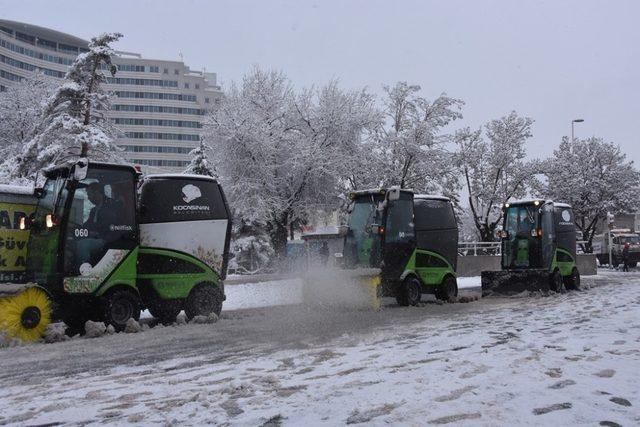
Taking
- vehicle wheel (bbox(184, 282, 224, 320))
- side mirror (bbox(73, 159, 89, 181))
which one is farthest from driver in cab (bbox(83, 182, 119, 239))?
vehicle wheel (bbox(184, 282, 224, 320))

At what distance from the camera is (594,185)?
155 feet

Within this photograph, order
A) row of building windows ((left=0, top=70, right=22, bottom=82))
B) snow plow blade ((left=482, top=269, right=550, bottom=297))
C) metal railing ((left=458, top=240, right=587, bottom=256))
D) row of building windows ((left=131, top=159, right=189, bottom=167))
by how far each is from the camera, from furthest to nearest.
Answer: row of building windows ((left=131, top=159, right=189, bottom=167)), row of building windows ((left=0, top=70, right=22, bottom=82)), metal railing ((left=458, top=240, right=587, bottom=256)), snow plow blade ((left=482, top=269, right=550, bottom=297))

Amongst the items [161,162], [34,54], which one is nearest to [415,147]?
[161,162]

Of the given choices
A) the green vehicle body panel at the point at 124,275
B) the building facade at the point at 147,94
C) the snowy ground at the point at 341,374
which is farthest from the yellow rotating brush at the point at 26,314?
the building facade at the point at 147,94

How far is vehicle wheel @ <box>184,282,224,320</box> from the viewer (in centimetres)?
1151

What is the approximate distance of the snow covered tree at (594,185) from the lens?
46.8 meters

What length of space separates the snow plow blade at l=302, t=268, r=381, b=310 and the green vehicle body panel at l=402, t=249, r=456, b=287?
1226 millimetres

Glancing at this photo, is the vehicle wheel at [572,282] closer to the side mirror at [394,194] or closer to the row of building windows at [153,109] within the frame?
the side mirror at [394,194]

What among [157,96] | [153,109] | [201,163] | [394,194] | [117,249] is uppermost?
[157,96]

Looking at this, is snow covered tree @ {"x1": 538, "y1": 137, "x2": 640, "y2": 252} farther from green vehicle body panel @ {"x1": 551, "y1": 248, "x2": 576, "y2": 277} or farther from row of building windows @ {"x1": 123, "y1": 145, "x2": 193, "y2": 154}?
row of building windows @ {"x1": 123, "y1": 145, "x2": 193, "y2": 154}

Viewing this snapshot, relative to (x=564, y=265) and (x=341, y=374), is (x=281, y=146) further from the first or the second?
(x=341, y=374)

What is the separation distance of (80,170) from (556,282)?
13.8 m

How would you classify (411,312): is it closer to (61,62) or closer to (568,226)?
(568,226)

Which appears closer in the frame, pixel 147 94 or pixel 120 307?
pixel 120 307
